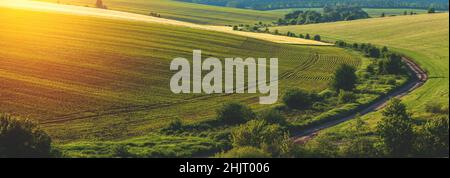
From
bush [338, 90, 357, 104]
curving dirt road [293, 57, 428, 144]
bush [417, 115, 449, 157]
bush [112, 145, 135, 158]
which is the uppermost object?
bush [417, 115, 449, 157]

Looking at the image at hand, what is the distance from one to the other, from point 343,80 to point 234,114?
2308 centimetres

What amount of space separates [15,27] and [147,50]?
21372 mm

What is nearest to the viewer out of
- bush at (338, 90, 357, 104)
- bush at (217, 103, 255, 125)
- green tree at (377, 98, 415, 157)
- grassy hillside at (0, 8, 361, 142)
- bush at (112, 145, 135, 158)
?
green tree at (377, 98, 415, 157)

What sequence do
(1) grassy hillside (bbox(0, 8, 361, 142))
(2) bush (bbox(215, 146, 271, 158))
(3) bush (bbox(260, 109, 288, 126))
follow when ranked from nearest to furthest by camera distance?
(2) bush (bbox(215, 146, 271, 158)) → (3) bush (bbox(260, 109, 288, 126)) → (1) grassy hillside (bbox(0, 8, 361, 142))

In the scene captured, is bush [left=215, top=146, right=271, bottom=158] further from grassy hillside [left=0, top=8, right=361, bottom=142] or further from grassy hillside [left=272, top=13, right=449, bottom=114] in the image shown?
grassy hillside [left=272, top=13, right=449, bottom=114]

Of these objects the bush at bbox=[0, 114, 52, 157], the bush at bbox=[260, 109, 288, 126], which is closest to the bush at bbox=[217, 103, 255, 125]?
the bush at bbox=[260, 109, 288, 126]

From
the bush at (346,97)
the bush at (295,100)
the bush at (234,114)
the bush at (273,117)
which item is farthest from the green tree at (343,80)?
the bush at (273,117)

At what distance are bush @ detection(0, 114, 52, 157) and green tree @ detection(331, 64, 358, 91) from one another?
41.5 m

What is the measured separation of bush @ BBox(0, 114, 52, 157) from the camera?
38250 millimetres

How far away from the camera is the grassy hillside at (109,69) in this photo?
2126 inches

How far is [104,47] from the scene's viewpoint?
90.2m

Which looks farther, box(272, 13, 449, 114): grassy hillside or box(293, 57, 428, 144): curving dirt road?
box(272, 13, 449, 114): grassy hillside

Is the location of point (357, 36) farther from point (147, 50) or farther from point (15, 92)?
point (15, 92)

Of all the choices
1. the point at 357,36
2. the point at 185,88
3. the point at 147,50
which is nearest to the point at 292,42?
the point at 357,36
